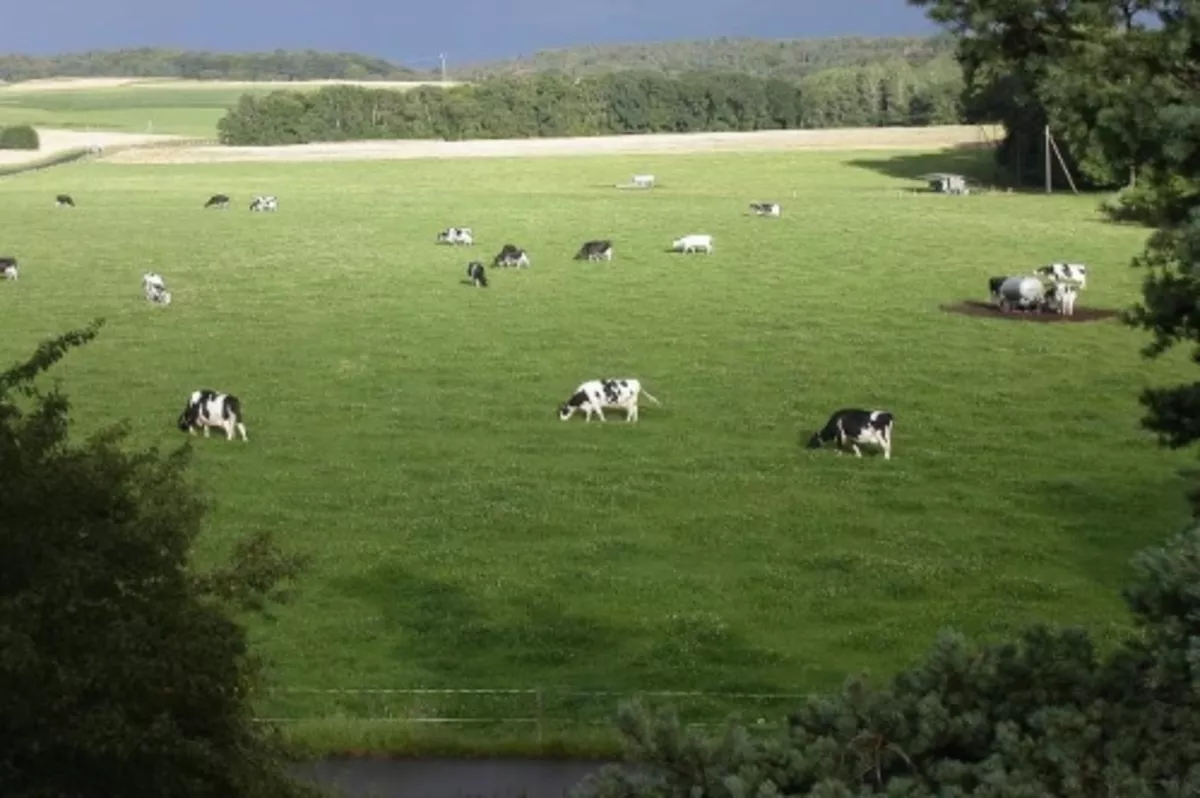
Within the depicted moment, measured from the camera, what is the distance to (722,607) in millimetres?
16828

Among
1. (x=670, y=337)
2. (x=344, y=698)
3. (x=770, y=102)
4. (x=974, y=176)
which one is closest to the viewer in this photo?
(x=344, y=698)

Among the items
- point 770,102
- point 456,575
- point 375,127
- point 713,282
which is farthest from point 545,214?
point 770,102

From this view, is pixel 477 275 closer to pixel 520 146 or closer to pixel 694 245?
pixel 694 245

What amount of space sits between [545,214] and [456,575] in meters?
40.4

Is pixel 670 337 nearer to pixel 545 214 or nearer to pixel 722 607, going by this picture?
pixel 722 607

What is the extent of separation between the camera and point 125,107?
544ft

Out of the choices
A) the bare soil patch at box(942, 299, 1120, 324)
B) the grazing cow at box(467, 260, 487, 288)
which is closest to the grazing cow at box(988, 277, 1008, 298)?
the bare soil patch at box(942, 299, 1120, 324)

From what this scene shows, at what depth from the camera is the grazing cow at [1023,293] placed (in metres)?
34.7

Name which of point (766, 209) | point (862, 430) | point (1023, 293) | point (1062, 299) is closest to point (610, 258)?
point (1023, 293)

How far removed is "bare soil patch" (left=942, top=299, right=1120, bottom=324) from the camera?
33.8 meters

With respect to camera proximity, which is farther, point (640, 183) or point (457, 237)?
point (640, 183)

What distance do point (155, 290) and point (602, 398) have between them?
56.0 ft

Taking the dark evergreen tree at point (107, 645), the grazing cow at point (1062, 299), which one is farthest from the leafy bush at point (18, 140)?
the dark evergreen tree at point (107, 645)

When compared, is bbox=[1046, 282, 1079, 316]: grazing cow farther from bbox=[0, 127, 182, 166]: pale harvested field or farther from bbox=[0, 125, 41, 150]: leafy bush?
bbox=[0, 125, 41, 150]: leafy bush
